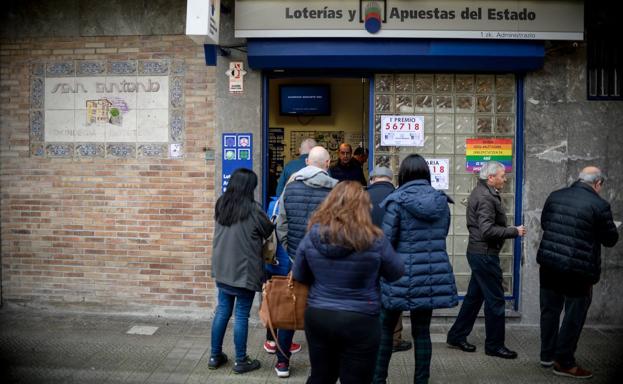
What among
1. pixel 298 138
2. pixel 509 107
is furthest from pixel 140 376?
pixel 298 138

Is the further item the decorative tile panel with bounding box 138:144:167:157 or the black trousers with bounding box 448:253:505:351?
the decorative tile panel with bounding box 138:144:167:157

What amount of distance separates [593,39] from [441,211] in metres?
3.90

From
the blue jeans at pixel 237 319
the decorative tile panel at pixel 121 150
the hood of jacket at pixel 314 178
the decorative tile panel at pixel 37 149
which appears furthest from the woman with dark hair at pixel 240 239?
the decorative tile panel at pixel 37 149

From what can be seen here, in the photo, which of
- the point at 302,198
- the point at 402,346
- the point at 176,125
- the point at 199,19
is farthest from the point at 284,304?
the point at 176,125

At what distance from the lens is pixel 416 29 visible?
691cm

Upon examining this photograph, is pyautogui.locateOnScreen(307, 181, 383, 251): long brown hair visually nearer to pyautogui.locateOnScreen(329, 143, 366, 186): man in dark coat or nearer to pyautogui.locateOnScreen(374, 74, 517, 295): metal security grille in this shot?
pyautogui.locateOnScreen(374, 74, 517, 295): metal security grille

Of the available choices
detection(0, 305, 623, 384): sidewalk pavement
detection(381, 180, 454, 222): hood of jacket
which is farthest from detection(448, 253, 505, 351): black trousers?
detection(381, 180, 454, 222): hood of jacket

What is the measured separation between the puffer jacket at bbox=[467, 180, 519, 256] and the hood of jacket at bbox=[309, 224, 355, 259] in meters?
2.58

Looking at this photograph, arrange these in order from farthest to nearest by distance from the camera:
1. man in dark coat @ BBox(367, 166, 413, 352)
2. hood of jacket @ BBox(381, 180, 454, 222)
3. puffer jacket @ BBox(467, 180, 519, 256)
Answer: puffer jacket @ BBox(467, 180, 519, 256) < man in dark coat @ BBox(367, 166, 413, 352) < hood of jacket @ BBox(381, 180, 454, 222)

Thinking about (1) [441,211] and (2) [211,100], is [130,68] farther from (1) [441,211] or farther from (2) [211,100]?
(1) [441,211]

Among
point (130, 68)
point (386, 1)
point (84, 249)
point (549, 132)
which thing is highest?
point (386, 1)

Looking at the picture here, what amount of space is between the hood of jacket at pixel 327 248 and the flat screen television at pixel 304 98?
23.4 ft

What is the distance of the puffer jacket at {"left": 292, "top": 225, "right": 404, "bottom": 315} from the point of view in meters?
3.85

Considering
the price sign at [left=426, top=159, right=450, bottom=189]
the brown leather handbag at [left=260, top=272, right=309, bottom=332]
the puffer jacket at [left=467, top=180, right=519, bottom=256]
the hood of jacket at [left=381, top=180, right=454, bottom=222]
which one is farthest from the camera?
the price sign at [left=426, top=159, right=450, bottom=189]
